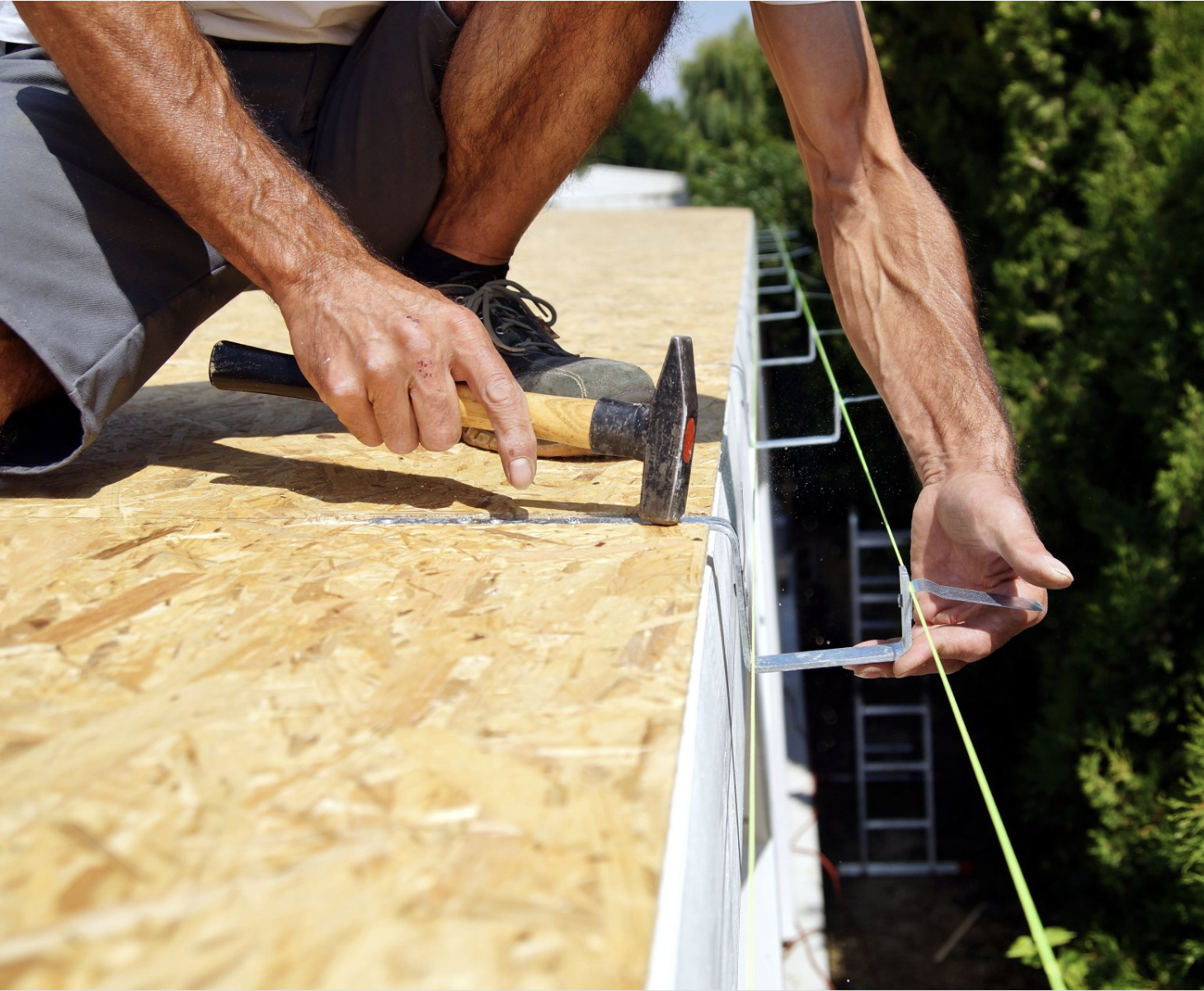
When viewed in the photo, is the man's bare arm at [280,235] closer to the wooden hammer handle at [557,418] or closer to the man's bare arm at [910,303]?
the wooden hammer handle at [557,418]

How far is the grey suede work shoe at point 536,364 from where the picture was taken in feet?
5.37

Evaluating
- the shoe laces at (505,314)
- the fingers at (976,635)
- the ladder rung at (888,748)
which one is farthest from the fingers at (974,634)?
the ladder rung at (888,748)

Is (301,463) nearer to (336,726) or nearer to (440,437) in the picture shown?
(440,437)

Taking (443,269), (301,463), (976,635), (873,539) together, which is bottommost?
(873,539)

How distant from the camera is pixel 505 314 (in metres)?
1.81

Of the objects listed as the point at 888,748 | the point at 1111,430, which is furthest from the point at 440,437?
the point at 888,748

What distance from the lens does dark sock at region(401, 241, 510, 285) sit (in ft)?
6.16

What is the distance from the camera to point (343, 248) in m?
1.35

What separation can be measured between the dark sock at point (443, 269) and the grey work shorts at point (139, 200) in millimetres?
42

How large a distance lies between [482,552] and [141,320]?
2.36 ft

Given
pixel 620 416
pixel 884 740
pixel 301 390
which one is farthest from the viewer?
pixel 884 740

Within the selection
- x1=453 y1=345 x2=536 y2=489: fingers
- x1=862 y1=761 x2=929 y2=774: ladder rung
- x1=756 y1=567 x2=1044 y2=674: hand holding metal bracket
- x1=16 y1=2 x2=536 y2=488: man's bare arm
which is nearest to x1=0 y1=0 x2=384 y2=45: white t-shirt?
x1=16 y1=2 x2=536 y2=488: man's bare arm

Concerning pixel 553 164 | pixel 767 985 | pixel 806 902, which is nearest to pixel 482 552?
pixel 553 164

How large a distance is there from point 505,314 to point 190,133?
25.1 inches
